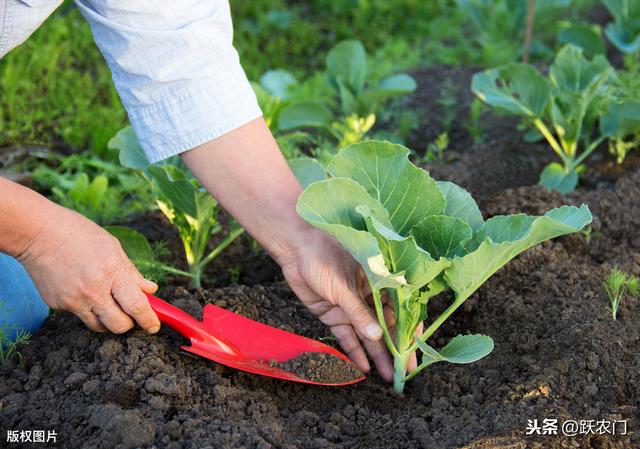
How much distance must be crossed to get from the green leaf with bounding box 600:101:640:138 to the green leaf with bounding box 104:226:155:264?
1783 millimetres

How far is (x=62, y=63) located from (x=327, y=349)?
280 cm

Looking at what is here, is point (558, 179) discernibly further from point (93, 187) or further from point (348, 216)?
point (93, 187)

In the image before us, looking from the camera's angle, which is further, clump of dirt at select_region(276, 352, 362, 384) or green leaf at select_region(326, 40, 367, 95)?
green leaf at select_region(326, 40, 367, 95)

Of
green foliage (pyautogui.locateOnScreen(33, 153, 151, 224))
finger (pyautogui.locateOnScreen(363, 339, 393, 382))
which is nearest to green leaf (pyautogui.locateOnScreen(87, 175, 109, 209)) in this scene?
green foliage (pyautogui.locateOnScreen(33, 153, 151, 224))

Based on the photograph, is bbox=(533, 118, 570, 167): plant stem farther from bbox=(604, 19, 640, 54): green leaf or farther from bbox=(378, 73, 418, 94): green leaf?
bbox=(604, 19, 640, 54): green leaf

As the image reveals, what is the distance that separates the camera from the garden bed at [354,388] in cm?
188

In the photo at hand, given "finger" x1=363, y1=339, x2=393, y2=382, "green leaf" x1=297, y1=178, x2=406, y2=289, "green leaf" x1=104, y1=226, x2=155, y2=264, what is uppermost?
"green leaf" x1=297, y1=178, x2=406, y2=289

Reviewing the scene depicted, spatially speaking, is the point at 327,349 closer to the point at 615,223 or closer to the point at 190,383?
the point at 190,383

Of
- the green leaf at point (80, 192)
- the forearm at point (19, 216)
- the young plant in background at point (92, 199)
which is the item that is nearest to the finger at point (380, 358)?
the forearm at point (19, 216)

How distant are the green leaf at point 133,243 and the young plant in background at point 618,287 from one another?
1.34m

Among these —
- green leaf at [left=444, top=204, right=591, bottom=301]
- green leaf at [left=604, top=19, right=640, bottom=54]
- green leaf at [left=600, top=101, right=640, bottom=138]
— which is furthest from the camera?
green leaf at [left=604, top=19, right=640, bottom=54]

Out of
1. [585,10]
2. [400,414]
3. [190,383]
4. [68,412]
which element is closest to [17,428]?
[68,412]

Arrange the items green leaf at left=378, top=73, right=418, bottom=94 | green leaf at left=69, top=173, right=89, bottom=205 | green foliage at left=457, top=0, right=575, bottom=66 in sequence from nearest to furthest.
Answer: green leaf at left=69, top=173, right=89, bottom=205 < green leaf at left=378, top=73, right=418, bottom=94 < green foliage at left=457, top=0, right=575, bottom=66

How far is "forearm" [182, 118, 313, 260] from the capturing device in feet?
6.82
